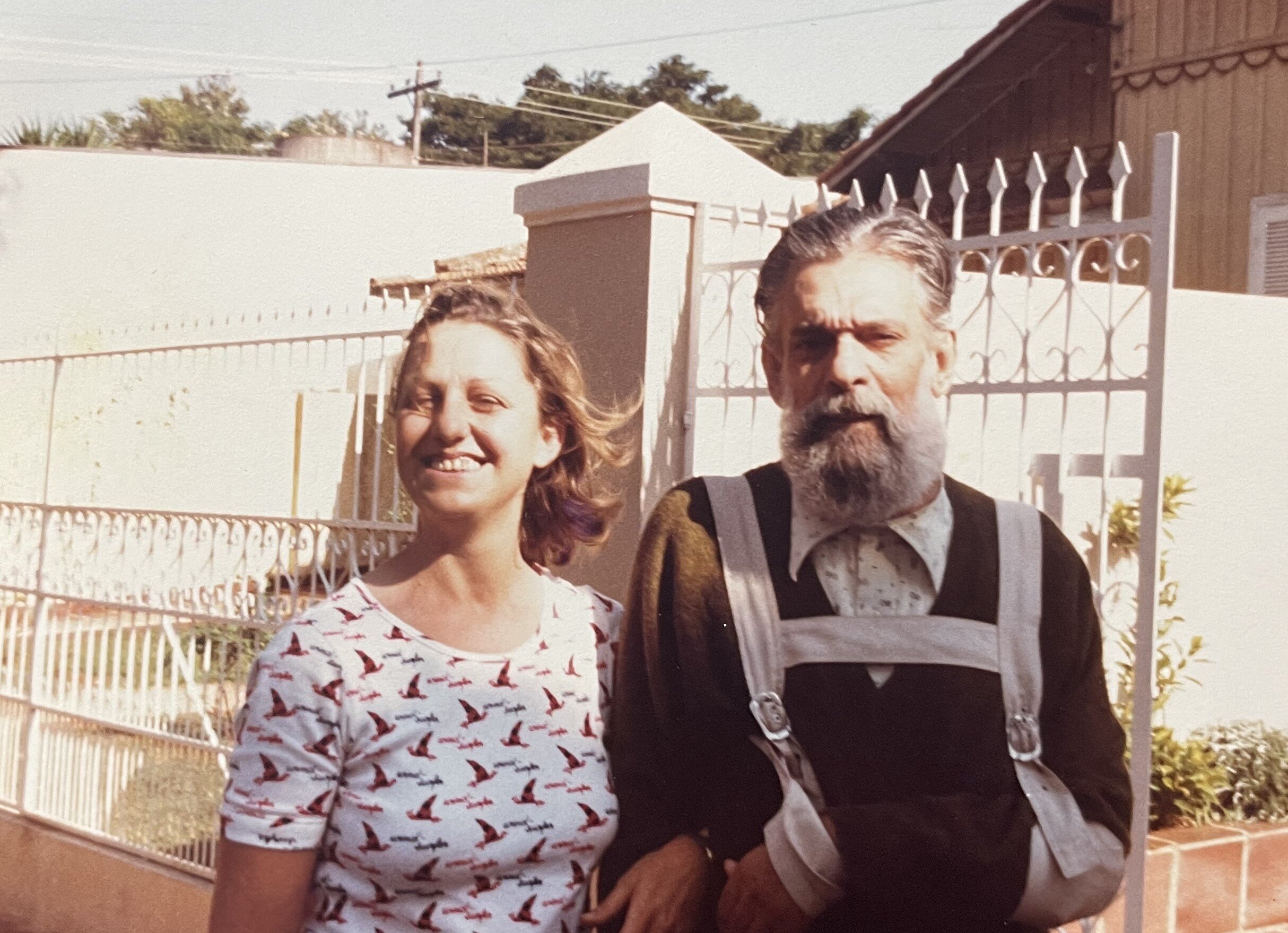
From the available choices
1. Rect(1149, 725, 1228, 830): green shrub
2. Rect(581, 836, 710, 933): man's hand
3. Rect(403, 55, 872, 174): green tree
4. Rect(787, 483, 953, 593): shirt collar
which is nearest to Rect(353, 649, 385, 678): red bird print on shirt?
Rect(581, 836, 710, 933): man's hand

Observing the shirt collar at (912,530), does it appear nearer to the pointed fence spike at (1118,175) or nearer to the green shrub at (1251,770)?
the pointed fence spike at (1118,175)

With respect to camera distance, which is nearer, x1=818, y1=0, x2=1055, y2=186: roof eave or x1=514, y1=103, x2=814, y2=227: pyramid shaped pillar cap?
x1=514, y1=103, x2=814, y2=227: pyramid shaped pillar cap

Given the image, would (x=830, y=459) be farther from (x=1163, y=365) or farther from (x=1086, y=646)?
(x=1163, y=365)

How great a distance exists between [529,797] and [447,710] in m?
0.16

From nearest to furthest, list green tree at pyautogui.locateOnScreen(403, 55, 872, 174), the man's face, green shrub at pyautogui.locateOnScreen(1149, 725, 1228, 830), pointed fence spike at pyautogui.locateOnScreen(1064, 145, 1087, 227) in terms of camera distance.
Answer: the man's face < pointed fence spike at pyautogui.locateOnScreen(1064, 145, 1087, 227) < green shrub at pyautogui.locateOnScreen(1149, 725, 1228, 830) < green tree at pyautogui.locateOnScreen(403, 55, 872, 174)

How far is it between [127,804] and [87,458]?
2684 millimetres

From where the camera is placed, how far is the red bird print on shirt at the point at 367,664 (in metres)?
2.05

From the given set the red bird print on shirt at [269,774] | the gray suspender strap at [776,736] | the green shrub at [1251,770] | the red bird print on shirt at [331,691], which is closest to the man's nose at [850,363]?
the gray suspender strap at [776,736]

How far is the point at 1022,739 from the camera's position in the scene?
187 cm

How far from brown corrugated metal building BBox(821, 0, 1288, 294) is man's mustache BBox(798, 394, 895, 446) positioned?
594 centimetres

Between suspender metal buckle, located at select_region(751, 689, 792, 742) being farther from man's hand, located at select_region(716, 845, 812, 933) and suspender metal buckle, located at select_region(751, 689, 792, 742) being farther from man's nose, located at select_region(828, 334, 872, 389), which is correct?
man's nose, located at select_region(828, 334, 872, 389)

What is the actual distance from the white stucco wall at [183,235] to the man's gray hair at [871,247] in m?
14.8

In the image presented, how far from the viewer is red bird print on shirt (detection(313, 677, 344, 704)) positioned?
2002 millimetres

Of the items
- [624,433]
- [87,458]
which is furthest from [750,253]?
[87,458]
